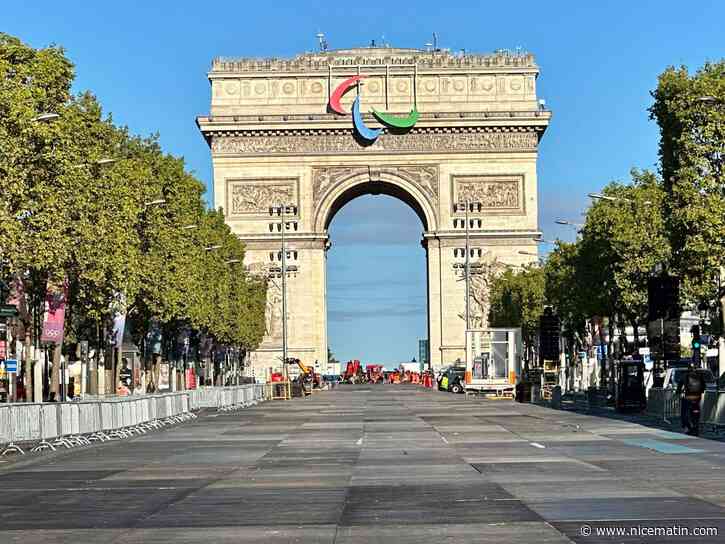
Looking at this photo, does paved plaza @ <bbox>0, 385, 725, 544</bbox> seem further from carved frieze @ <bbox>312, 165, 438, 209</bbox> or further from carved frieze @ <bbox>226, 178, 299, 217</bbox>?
carved frieze @ <bbox>226, 178, 299, 217</bbox>

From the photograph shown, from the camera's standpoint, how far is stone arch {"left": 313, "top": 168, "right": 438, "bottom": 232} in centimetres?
14588

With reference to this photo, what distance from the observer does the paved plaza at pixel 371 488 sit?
2031cm

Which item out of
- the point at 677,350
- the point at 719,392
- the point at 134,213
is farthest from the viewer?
the point at 134,213

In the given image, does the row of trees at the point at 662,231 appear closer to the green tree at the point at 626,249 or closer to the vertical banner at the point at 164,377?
the green tree at the point at 626,249

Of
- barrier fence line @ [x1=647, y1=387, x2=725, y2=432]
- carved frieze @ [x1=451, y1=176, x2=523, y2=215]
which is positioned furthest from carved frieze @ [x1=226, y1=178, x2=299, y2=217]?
barrier fence line @ [x1=647, y1=387, x2=725, y2=432]

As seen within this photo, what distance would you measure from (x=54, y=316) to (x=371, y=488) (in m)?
33.7

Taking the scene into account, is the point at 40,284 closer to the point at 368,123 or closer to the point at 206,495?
the point at 206,495

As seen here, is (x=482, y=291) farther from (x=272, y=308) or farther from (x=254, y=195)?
(x=254, y=195)

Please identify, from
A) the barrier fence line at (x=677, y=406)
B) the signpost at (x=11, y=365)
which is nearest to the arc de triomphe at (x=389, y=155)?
the signpost at (x=11, y=365)

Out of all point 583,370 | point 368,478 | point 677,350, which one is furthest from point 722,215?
point 583,370

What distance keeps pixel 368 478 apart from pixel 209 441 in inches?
696

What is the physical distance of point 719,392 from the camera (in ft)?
166

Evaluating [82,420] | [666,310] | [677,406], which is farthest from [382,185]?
[82,420]

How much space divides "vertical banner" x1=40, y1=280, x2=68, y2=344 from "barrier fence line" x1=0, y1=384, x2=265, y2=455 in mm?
3685
